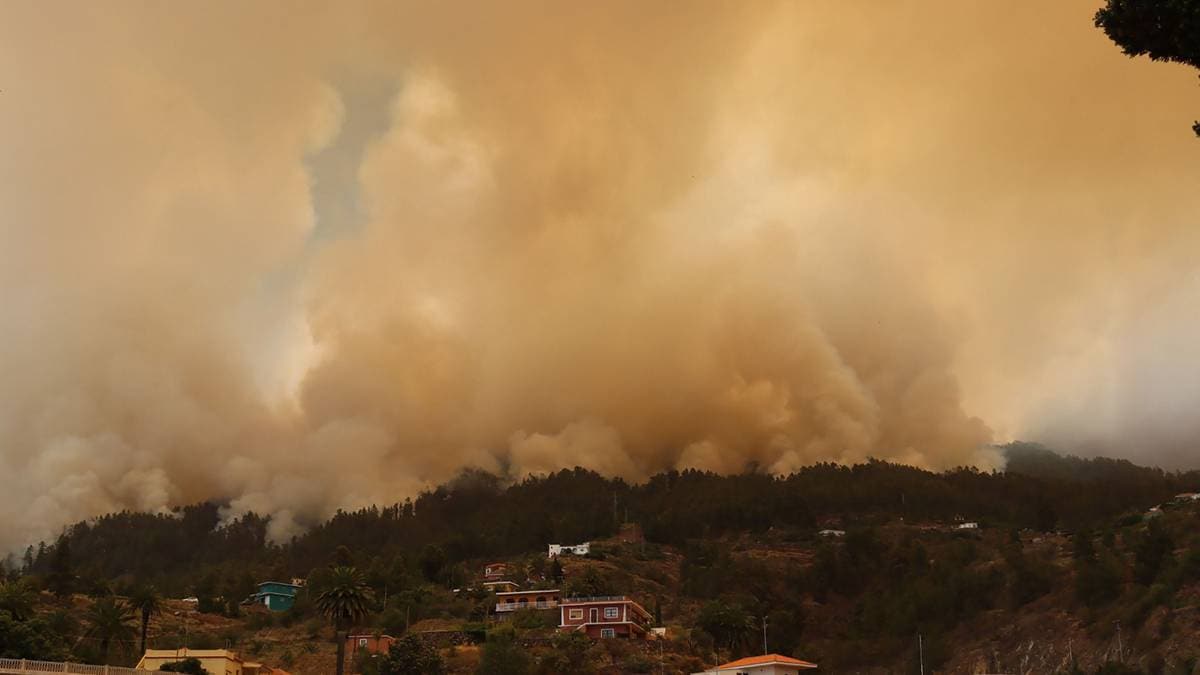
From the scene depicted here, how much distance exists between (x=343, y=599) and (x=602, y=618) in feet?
134

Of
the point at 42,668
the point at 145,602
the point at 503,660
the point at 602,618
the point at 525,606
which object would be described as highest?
the point at 525,606

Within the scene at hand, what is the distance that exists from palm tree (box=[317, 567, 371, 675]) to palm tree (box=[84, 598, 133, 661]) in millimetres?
21935

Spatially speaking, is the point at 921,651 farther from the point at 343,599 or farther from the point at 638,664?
the point at 343,599

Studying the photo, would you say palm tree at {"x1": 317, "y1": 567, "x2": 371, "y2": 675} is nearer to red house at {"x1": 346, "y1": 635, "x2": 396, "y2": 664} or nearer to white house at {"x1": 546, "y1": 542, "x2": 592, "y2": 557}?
red house at {"x1": 346, "y1": 635, "x2": 396, "y2": 664}

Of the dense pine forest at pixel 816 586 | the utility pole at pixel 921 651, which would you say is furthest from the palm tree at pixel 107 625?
the utility pole at pixel 921 651

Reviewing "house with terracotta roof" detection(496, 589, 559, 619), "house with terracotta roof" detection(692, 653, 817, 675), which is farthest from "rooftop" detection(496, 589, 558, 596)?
"house with terracotta roof" detection(692, 653, 817, 675)

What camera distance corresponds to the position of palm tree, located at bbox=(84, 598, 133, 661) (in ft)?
352

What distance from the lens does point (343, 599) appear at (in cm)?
10156

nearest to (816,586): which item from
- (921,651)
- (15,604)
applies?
(921,651)

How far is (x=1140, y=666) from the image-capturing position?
375ft

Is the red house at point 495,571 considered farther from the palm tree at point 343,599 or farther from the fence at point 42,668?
the fence at point 42,668

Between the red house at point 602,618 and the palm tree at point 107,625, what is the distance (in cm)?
4818

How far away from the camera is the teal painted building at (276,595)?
161 meters

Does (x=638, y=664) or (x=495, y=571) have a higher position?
(x=495, y=571)
